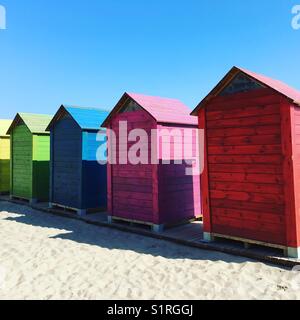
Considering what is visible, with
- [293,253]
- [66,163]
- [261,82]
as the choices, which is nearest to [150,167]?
[261,82]

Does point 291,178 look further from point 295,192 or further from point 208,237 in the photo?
point 208,237

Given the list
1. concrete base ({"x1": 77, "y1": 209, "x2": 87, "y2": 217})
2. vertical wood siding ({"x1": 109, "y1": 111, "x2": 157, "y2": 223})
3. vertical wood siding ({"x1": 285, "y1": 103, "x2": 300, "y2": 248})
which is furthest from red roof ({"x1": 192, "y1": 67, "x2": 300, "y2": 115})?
concrete base ({"x1": 77, "y1": 209, "x2": 87, "y2": 217})

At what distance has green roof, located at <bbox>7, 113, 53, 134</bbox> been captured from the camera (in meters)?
13.0

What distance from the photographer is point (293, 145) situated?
19.7ft

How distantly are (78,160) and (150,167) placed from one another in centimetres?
321

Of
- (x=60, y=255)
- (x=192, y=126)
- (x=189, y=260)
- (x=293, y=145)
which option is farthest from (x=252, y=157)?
(x=60, y=255)

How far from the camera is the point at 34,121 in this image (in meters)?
13.5

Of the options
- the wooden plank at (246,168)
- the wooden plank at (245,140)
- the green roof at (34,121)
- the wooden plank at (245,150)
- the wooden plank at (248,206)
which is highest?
the green roof at (34,121)

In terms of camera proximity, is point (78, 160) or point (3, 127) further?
point (3, 127)

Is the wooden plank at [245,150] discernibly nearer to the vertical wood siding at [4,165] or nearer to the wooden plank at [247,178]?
the wooden plank at [247,178]

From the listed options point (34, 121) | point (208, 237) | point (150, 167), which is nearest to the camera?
point (208, 237)

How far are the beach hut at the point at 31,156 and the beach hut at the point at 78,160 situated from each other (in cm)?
146

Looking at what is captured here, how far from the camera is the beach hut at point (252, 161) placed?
19.7ft

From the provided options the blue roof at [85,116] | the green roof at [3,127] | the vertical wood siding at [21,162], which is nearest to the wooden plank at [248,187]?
the blue roof at [85,116]
